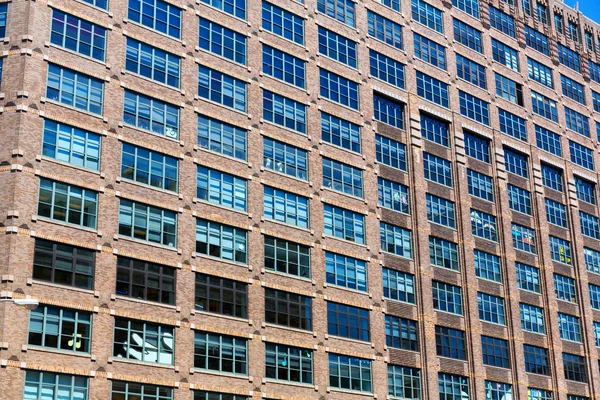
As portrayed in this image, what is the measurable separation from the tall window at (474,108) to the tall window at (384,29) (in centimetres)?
695

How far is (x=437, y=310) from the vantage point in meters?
66.0

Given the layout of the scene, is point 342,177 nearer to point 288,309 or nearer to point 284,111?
point 284,111

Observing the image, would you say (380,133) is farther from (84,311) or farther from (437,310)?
(84,311)

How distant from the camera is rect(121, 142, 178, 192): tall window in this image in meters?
52.6

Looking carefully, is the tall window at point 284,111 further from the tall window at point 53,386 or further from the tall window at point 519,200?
the tall window at point 53,386

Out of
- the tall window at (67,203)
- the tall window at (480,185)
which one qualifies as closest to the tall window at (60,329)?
the tall window at (67,203)

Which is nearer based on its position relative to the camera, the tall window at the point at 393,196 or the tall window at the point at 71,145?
the tall window at the point at 71,145

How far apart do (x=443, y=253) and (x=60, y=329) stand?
99.4 feet

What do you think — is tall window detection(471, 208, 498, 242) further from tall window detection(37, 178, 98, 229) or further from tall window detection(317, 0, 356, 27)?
tall window detection(37, 178, 98, 229)

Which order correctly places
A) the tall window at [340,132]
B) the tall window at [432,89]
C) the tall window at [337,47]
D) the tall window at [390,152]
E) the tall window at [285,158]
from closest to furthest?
the tall window at [285,158] → the tall window at [340,132] → the tall window at [337,47] → the tall window at [390,152] → the tall window at [432,89]

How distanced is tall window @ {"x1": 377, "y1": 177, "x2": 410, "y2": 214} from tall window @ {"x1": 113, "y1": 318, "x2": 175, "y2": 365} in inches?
792

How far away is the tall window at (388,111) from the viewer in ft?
224

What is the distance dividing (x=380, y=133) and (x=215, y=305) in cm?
1996

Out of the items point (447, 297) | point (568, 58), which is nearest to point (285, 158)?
point (447, 297)
